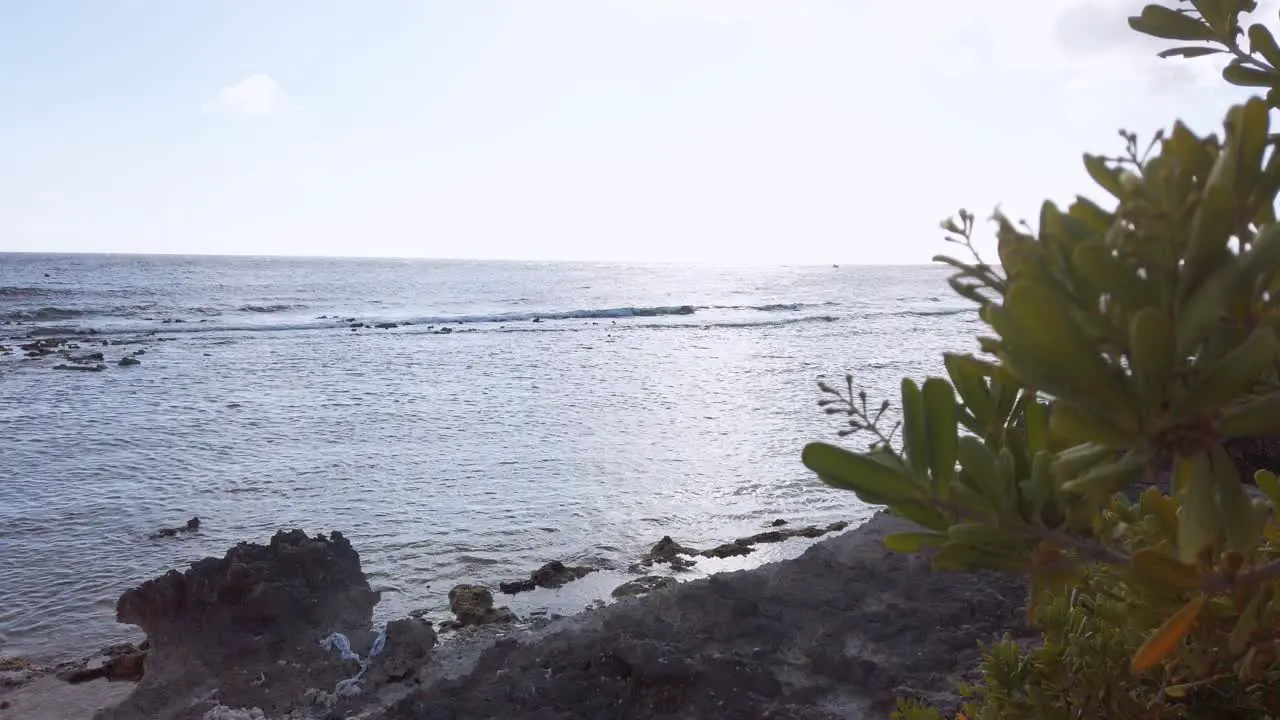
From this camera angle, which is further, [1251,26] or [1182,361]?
[1251,26]

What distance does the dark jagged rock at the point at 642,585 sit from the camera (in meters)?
5.37

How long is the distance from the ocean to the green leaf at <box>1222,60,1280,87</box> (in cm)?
462

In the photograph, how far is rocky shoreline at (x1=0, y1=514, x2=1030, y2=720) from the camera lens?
10.6 feet

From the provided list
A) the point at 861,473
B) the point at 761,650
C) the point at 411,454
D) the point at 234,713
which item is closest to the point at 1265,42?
the point at 861,473

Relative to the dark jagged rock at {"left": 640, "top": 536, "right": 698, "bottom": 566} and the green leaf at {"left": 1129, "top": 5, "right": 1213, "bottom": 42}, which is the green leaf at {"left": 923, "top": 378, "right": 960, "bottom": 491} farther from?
the dark jagged rock at {"left": 640, "top": 536, "right": 698, "bottom": 566}

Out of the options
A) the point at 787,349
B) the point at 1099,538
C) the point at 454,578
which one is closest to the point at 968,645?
the point at 1099,538

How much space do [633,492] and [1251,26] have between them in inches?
268

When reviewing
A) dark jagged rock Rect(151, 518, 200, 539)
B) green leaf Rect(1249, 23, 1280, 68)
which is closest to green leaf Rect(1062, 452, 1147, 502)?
green leaf Rect(1249, 23, 1280, 68)

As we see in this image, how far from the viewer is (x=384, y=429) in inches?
429

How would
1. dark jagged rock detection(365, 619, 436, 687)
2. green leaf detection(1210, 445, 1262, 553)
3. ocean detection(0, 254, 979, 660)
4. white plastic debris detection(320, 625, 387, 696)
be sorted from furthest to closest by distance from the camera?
1. ocean detection(0, 254, 979, 660)
2. dark jagged rock detection(365, 619, 436, 687)
3. white plastic debris detection(320, 625, 387, 696)
4. green leaf detection(1210, 445, 1262, 553)

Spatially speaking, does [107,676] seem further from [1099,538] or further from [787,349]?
[787,349]

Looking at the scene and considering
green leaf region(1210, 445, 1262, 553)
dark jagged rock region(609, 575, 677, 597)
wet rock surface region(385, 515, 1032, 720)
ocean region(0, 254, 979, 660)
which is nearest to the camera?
green leaf region(1210, 445, 1262, 553)

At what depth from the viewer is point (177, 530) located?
6.93 meters

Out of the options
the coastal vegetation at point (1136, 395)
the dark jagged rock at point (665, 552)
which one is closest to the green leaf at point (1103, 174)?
the coastal vegetation at point (1136, 395)
